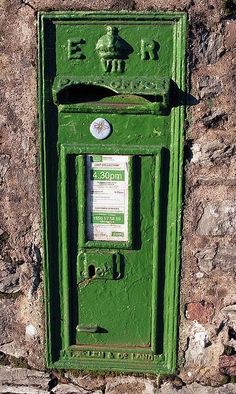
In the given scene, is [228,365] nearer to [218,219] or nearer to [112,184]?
[218,219]

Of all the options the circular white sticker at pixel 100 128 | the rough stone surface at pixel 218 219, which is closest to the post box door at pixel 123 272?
the circular white sticker at pixel 100 128

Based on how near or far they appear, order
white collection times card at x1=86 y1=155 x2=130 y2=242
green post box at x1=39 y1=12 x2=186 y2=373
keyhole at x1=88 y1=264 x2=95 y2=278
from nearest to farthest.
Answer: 1. green post box at x1=39 y1=12 x2=186 y2=373
2. white collection times card at x1=86 y1=155 x2=130 y2=242
3. keyhole at x1=88 y1=264 x2=95 y2=278

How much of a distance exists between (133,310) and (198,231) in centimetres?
51

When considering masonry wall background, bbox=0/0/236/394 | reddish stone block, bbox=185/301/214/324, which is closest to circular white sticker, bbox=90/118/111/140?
masonry wall background, bbox=0/0/236/394

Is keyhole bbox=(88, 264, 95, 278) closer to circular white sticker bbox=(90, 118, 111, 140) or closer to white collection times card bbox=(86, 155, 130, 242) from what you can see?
white collection times card bbox=(86, 155, 130, 242)

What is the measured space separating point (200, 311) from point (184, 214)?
0.51m

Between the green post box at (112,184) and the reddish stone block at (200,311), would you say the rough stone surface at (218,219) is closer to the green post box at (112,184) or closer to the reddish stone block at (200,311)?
the green post box at (112,184)

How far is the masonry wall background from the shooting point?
222 cm

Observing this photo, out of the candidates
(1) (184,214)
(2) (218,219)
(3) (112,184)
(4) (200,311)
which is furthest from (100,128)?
(4) (200,311)

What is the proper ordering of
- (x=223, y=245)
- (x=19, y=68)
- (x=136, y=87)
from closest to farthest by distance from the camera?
(x=136, y=87), (x=19, y=68), (x=223, y=245)

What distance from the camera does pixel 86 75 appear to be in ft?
7.34

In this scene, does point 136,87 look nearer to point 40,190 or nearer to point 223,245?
point 40,190

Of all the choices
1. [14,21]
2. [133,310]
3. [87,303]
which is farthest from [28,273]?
[14,21]

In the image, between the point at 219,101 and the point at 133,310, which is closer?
the point at 219,101
